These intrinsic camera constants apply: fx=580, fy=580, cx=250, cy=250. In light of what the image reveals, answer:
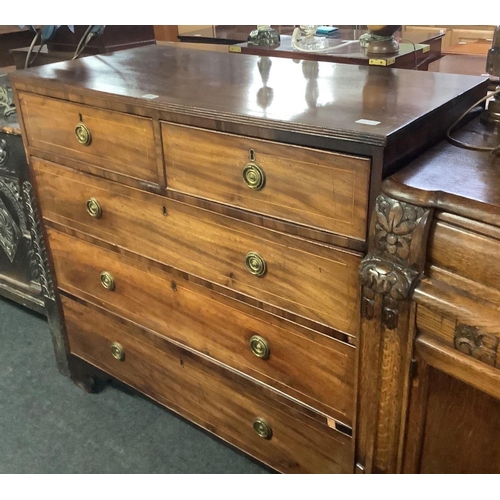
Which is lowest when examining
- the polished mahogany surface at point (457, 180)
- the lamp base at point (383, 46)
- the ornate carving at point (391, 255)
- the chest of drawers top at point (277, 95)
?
the ornate carving at point (391, 255)

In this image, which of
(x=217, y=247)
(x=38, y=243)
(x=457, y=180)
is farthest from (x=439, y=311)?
(x=38, y=243)

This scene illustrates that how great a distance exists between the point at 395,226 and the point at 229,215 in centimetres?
34

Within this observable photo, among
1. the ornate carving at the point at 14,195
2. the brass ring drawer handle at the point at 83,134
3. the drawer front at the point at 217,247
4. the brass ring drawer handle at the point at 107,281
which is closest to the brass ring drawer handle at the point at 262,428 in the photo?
the drawer front at the point at 217,247

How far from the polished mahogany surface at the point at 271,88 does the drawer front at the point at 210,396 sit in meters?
0.56

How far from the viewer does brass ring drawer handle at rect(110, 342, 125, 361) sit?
1.45 m

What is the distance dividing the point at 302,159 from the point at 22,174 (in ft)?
3.29

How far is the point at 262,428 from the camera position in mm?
1229

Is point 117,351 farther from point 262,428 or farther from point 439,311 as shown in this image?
point 439,311

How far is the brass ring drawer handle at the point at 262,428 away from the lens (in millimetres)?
1219

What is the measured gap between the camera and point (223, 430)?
4.37ft

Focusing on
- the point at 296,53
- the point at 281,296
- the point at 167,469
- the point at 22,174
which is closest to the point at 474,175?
the point at 281,296

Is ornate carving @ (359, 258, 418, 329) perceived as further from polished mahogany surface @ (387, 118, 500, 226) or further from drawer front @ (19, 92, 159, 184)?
drawer front @ (19, 92, 159, 184)

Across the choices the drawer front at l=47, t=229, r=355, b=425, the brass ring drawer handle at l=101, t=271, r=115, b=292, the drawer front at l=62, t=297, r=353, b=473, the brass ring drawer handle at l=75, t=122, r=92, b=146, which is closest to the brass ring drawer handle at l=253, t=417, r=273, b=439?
the drawer front at l=62, t=297, r=353, b=473

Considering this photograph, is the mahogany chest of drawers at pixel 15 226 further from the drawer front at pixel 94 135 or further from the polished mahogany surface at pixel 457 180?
the polished mahogany surface at pixel 457 180
